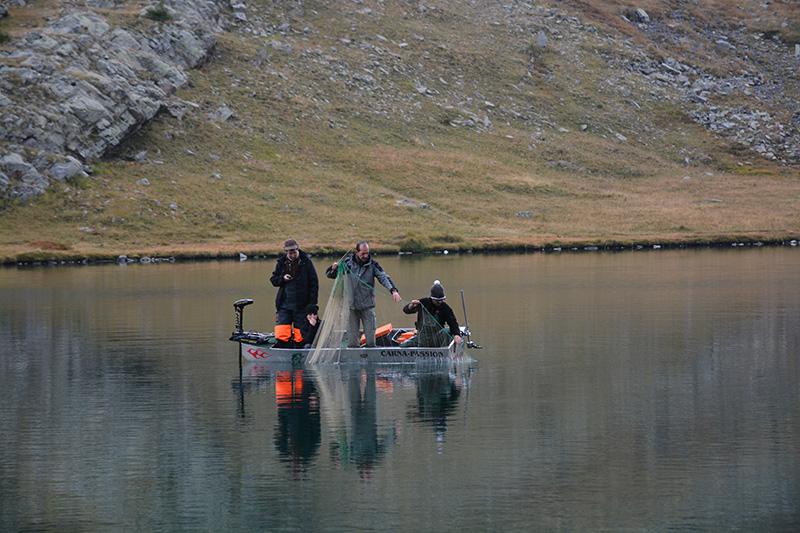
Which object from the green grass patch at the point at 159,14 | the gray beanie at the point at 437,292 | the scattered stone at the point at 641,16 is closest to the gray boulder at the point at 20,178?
the green grass patch at the point at 159,14

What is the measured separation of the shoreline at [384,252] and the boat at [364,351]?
4798 centimetres

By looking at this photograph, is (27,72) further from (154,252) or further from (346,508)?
(346,508)

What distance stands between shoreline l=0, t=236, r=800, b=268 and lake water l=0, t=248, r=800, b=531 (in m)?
35.4

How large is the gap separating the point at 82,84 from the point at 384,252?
3190 cm

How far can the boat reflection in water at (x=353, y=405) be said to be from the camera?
23.4 metres

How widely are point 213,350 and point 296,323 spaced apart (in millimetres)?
4819

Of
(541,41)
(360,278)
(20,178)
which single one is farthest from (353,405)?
(541,41)

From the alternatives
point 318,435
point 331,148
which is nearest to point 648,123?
point 331,148

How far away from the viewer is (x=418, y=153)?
11606 cm

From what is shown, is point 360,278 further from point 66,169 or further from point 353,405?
point 66,169

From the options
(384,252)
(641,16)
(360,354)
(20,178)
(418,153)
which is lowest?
(360,354)

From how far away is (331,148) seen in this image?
4518 inches

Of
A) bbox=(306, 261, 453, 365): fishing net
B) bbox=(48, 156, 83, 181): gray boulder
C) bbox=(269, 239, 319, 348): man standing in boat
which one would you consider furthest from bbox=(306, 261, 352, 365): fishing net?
bbox=(48, 156, 83, 181): gray boulder

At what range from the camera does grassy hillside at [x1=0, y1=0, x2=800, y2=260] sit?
304 ft
